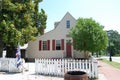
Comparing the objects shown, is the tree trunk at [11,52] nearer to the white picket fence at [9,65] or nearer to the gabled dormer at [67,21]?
the gabled dormer at [67,21]

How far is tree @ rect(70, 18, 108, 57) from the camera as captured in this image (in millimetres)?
23219

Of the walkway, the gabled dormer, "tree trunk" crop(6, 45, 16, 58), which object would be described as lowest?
the walkway

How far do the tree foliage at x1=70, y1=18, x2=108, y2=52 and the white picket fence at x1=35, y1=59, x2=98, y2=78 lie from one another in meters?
9.62

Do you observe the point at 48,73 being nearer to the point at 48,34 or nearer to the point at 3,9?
the point at 3,9

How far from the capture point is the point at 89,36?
76.7ft

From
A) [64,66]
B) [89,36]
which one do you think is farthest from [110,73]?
[89,36]

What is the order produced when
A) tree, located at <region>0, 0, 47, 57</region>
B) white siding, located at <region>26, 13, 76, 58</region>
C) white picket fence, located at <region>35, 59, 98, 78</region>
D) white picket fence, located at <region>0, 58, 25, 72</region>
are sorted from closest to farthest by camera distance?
white picket fence, located at <region>35, 59, 98, 78</region> → white picket fence, located at <region>0, 58, 25, 72</region> → tree, located at <region>0, 0, 47, 57</region> → white siding, located at <region>26, 13, 76, 58</region>

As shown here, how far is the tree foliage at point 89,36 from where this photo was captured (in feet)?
76.2

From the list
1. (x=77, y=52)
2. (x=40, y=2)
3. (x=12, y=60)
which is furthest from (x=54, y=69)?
(x=40, y=2)

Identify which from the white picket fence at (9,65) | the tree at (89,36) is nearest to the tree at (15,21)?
the white picket fence at (9,65)

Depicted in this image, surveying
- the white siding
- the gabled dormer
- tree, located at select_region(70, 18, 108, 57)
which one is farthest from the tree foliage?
the white siding

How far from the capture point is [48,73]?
14.5 m

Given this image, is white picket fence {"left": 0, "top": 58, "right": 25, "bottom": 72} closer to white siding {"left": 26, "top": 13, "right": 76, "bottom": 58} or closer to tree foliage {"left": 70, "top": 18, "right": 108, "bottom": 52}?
tree foliage {"left": 70, "top": 18, "right": 108, "bottom": 52}

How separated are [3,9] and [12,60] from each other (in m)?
8.44
